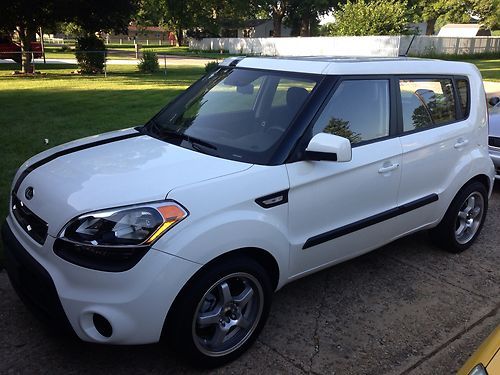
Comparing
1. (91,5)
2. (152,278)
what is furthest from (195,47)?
(152,278)

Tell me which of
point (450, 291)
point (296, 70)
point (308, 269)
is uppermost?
point (296, 70)

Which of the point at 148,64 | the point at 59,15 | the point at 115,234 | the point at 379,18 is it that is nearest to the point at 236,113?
the point at 115,234

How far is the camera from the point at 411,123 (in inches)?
150

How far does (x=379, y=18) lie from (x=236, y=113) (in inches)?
1218

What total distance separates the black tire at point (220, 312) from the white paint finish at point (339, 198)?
347 millimetres

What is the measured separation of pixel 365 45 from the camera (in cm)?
3086

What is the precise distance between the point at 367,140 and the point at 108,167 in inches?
72.2

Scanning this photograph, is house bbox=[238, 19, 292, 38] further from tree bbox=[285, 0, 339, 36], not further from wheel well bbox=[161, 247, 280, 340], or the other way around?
wheel well bbox=[161, 247, 280, 340]

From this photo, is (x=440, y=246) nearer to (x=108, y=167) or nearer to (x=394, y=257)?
(x=394, y=257)

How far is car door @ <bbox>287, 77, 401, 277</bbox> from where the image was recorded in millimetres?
3045

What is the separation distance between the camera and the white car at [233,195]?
2.44 metres

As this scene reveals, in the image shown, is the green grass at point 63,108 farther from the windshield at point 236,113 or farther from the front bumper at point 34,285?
the windshield at point 236,113

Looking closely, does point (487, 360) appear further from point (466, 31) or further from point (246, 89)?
point (466, 31)

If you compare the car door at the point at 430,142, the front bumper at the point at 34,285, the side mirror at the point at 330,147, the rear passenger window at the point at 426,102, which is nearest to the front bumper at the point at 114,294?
the front bumper at the point at 34,285
